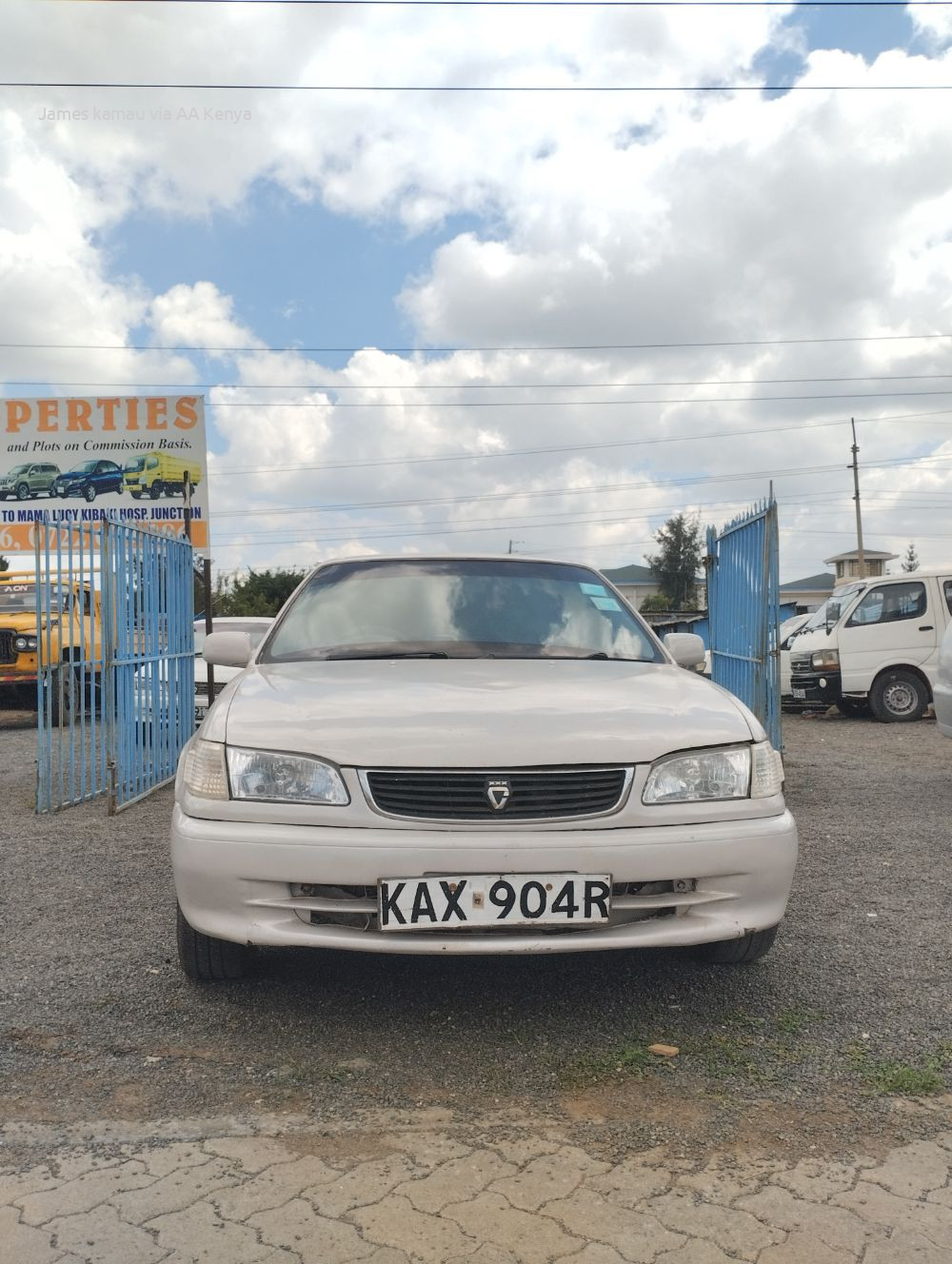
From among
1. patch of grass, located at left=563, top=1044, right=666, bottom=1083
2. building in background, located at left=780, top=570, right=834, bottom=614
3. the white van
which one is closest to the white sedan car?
patch of grass, located at left=563, top=1044, right=666, bottom=1083

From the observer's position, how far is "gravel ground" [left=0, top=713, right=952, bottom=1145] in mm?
2789

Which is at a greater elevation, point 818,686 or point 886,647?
point 886,647

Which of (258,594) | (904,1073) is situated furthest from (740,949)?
(258,594)

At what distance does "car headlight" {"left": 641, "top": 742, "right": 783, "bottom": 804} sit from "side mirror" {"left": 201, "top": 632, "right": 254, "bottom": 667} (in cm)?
193

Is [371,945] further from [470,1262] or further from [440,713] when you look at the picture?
[470,1262]

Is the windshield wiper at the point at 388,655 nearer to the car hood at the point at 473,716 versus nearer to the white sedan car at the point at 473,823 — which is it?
the car hood at the point at 473,716

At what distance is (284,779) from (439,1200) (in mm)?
1229

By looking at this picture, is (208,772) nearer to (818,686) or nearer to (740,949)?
(740,949)

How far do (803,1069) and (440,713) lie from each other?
1.41m

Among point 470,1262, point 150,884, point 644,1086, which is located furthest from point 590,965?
point 150,884

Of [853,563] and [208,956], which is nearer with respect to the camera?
[208,956]

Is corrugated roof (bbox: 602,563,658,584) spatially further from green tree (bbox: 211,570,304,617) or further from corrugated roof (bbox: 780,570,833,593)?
green tree (bbox: 211,570,304,617)

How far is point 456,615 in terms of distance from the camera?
446 cm

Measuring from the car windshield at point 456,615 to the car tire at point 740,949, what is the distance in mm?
1164
